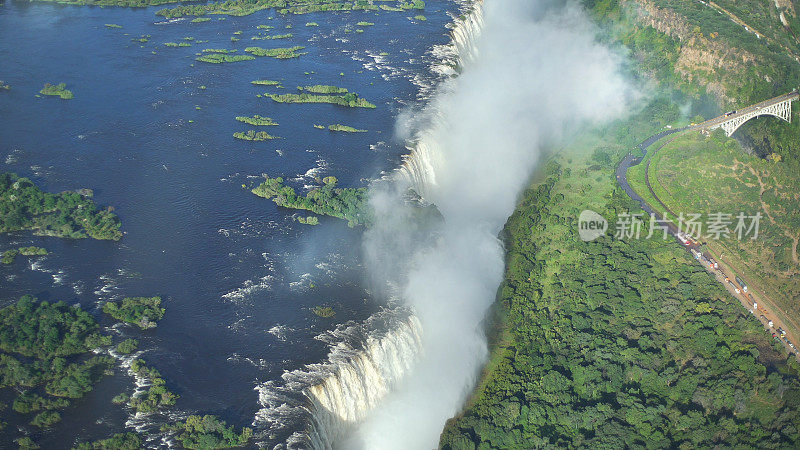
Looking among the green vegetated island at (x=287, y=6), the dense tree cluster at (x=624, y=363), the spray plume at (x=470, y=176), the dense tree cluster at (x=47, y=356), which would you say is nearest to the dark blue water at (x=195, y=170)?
the dense tree cluster at (x=47, y=356)

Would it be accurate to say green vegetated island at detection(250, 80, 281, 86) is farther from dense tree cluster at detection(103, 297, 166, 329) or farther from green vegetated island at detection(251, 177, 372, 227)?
dense tree cluster at detection(103, 297, 166, 329)

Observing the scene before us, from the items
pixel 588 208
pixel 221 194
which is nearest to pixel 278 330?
pixel 221 194

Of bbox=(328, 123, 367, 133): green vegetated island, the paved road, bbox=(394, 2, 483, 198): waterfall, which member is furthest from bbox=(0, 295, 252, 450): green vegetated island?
the paved road

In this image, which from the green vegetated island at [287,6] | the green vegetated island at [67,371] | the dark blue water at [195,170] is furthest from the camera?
the green vegetated island at [287,6]

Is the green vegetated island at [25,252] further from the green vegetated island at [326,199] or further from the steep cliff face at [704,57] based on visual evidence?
the steep cliff face at [704,57]

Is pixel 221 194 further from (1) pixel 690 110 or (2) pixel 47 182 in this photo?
(1) pixel 690 110

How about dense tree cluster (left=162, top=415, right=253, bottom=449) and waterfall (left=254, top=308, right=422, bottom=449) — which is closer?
dense tree cluster (left=162, top=415, right=253, bottom=449)

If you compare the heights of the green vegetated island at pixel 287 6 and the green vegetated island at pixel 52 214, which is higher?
the green vegetated island at pixel 52 214

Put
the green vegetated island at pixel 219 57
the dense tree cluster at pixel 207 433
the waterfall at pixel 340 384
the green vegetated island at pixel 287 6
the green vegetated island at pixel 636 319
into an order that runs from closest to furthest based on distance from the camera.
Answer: the dense tree cluster at pixel 207 433 → the waterfall at pixel 340 384 → the green vegetated island at pixel 636 319 → the green vegetated island at pixel 219 57 → the green vegetated island at pixel 287 6
